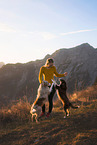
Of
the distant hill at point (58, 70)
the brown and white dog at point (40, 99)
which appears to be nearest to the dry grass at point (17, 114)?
the brown and white dog at point (40, 99)

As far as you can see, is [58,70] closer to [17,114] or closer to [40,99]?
[17,114]

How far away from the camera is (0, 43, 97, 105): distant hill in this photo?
1156 inches

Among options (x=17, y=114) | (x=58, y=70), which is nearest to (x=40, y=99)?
(x=17, y=114)

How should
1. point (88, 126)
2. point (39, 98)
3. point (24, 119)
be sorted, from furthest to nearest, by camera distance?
point (24, 119), point (39, 98), point (88, 126)

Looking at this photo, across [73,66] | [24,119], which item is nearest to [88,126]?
[24,119]

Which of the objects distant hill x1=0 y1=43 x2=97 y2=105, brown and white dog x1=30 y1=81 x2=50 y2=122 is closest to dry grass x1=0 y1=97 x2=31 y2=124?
brown and white dog x1=30 y1=81 x2=50 y2=122

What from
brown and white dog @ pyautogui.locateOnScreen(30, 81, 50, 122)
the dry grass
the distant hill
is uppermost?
the distant hill

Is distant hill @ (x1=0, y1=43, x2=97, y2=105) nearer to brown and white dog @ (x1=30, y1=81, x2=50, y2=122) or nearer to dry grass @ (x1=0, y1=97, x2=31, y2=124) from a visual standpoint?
dry grass @ (x1=0, y1=97, x2=31, y2=124)

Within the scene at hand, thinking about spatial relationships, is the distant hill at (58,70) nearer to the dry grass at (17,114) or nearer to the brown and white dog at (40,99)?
the dry grass at (17,114)

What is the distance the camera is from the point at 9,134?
131 inches

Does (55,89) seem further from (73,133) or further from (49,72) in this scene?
(73,133)

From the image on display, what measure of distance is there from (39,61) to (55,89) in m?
35.6

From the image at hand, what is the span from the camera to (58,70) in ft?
108

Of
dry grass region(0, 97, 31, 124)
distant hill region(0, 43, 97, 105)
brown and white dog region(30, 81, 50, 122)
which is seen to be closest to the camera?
brown and white dog region(30, 81, 50, 122)
